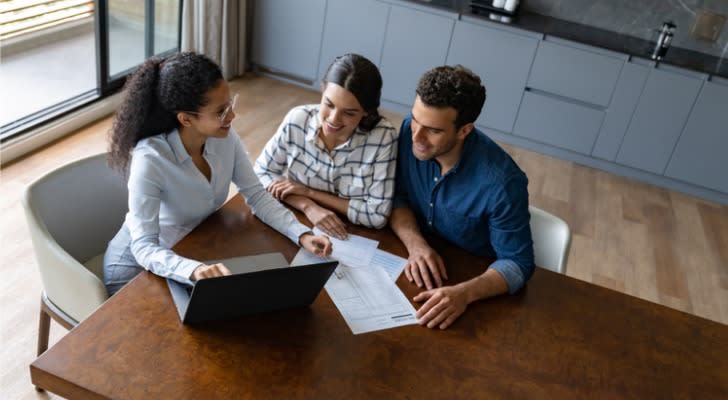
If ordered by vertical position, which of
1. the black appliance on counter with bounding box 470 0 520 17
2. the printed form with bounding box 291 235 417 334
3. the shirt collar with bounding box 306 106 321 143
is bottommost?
the printed form with bounding box 291 235 417 334

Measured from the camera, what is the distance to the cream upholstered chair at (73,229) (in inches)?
64.5

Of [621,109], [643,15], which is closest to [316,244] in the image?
[621,109]

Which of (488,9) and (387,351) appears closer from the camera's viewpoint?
(387,351)

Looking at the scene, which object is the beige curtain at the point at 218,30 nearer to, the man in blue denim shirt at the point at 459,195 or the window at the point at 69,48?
the window at the point at 69,48

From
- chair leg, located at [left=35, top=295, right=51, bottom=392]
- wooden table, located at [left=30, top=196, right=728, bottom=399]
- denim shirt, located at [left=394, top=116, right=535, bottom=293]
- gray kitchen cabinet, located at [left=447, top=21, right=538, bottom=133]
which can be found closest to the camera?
wooden table, located at [left=30, top=196, right=728, bottom=399]

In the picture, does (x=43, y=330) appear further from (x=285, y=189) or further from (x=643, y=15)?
(x=643, y=15)

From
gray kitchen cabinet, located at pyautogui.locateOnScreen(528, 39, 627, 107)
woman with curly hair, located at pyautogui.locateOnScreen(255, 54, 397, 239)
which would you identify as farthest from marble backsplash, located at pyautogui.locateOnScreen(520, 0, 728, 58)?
woman with curly hair, located at pyautogui.locateOnScreen(255, 54, 397, 239)

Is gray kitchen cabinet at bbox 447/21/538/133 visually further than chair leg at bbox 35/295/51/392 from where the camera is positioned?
Yes

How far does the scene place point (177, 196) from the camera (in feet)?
5.97

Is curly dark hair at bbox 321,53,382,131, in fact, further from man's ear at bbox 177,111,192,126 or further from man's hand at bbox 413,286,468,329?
man's hand at bbox 413,286,468,329

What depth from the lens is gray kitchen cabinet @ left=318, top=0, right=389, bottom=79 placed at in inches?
181

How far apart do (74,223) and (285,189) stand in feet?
2.06

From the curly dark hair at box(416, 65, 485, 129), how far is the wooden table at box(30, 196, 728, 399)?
1.46 ft

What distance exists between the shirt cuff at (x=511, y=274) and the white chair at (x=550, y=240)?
313 mm
